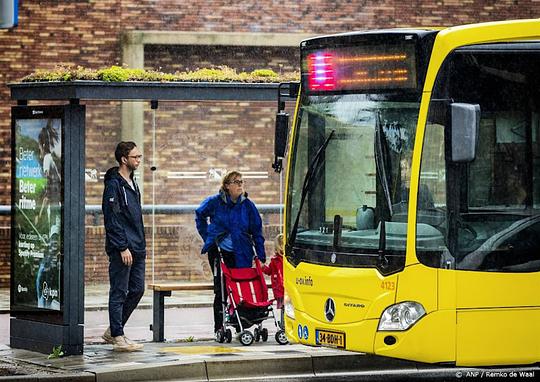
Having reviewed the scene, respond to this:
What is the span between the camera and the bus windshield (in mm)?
12398

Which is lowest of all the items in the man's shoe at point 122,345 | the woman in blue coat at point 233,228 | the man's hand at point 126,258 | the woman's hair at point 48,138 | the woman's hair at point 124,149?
the man's shoe at point 122,345

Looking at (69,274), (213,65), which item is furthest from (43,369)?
(213,65)

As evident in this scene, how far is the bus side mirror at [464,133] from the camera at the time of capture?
11.7 m

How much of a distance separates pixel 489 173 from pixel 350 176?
4.00ft

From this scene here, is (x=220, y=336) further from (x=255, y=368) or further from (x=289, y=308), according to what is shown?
(x=289, y=308)

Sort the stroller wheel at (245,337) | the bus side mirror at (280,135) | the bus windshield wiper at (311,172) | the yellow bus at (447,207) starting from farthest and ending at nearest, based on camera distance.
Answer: the stroller wheel at (245,337), the bus side mirror at (280,135), the bus windshield wiper at (311,172), the yellow bus at (447,207)

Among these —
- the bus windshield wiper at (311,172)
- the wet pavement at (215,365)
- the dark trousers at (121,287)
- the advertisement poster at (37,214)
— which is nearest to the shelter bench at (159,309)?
the wet pavement at (215,365)

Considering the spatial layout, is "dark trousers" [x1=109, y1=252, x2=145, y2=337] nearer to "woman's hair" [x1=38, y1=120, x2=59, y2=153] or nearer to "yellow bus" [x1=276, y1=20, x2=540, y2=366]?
"woman's hair" [x1=38, y1=120, x2=59, y2=153]

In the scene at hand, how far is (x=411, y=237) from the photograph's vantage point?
40.1 ft

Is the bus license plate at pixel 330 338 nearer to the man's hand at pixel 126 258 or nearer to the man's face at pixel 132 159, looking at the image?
the man's hand at pixel 126 258

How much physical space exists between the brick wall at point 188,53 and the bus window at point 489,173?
808cm

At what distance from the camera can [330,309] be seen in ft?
41.9

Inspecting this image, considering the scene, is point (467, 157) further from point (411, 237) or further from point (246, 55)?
point (246, 55)

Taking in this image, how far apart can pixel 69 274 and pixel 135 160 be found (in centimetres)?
129
